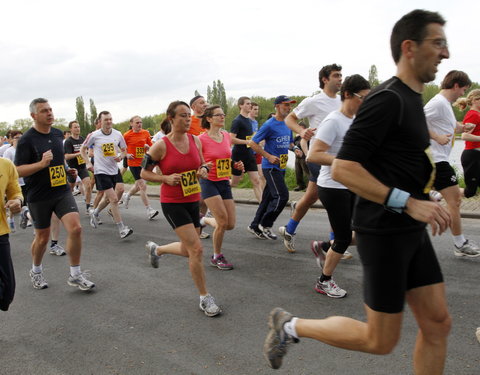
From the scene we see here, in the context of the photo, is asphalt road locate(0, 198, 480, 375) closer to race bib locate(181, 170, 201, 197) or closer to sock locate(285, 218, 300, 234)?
sock locate(285, 218, 300, 234)

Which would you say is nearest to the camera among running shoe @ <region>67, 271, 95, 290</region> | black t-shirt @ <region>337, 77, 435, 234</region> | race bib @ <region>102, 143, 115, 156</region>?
black t-shirt @ <region>337, 77, 435, 234</region>

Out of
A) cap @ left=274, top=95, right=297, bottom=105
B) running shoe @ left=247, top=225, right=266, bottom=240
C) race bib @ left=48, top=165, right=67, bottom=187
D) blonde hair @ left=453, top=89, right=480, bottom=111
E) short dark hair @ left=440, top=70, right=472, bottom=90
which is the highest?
short dark hair @ left=440, top=70, right=472, bottom=90

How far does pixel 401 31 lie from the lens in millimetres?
2199

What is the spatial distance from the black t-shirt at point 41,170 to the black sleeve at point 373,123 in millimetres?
4041

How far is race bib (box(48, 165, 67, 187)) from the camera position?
5.28 m

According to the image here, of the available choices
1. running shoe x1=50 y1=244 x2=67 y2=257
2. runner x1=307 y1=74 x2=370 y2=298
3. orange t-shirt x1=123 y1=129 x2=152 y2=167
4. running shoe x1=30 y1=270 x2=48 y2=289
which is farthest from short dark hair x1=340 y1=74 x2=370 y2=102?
orange t-shirt x1=123 y1=129 x2=152 y2=167

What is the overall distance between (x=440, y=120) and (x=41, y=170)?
439 centimetres

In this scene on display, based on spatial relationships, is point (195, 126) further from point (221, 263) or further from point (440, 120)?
point (440, 120)

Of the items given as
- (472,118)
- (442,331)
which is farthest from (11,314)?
(472,118)

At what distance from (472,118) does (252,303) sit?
4.04 metres

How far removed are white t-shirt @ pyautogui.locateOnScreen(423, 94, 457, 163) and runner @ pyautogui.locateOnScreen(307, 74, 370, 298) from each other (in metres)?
1.41

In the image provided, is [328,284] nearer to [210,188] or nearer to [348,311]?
[348,311]

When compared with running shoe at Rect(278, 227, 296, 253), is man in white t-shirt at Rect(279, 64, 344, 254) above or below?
above

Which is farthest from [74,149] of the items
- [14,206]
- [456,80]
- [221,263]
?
[456,80]
